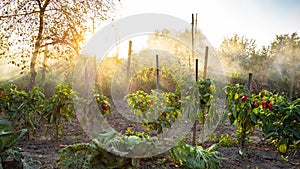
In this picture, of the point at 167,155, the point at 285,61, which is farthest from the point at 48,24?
the point at 285,61

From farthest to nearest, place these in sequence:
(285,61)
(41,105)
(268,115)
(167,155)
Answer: (285,61) → (41,105) → (268,115) → (167,155)

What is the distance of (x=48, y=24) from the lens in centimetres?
504

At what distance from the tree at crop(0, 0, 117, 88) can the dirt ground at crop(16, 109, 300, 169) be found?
56.4 inches

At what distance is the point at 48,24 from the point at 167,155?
3287 mm

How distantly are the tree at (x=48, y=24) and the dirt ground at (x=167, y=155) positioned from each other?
1.43 m

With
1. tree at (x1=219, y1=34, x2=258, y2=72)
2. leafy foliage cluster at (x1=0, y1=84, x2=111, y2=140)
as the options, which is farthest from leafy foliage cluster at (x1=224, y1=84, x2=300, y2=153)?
tree at (x1=219, y1=34, x2=258, y2=72)

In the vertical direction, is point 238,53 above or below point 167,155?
above

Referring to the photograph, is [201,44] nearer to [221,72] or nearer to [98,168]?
[221,72]

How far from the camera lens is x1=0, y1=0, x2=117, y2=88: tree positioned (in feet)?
15.7

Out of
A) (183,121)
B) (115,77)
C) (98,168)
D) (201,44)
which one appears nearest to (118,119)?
(183,121)

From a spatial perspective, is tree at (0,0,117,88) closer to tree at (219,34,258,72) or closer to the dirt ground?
the dirt ground

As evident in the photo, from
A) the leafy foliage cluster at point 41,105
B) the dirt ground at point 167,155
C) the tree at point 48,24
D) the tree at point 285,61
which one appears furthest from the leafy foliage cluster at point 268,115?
the tree at point 285,61

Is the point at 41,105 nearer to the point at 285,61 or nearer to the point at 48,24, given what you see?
the point at 48,24

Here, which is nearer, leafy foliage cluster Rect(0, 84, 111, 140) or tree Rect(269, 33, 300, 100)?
leafy foliage cluster Rect(0, 84, 111, 140)
